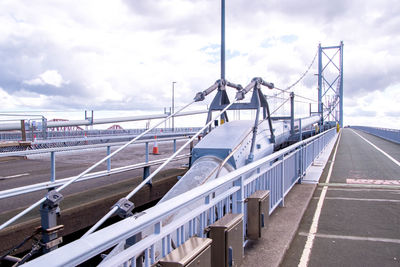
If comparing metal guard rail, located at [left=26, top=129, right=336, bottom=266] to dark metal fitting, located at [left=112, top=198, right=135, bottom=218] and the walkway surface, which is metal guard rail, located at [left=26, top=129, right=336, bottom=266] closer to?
dark metal fitting, located at [left=112, top=198, right=135, bottom=218]

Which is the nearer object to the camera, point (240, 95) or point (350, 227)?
point (350, 227)

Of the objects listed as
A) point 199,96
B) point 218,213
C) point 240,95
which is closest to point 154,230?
point 218,213

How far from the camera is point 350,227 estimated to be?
568 cm

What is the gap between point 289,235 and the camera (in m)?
4.90

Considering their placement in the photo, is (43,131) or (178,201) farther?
(43,131)

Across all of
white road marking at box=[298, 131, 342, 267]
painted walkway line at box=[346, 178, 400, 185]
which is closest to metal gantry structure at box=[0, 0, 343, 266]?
white road marking at box=[298, 131, 342, 267]

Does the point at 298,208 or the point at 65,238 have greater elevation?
the point at 298,208

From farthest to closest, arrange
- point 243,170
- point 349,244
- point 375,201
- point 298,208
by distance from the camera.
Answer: point 375,201, point 298,208, point 349,244, point 243,170

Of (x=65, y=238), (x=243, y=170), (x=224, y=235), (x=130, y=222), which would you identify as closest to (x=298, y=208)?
(x=243, y=170)

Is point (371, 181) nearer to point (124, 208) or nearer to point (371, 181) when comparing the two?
point (371, 181)

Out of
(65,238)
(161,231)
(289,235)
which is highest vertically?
(161,231)

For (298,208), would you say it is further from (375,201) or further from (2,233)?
(2,233)

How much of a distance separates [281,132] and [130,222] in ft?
31.1

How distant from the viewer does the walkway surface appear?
440 cm
